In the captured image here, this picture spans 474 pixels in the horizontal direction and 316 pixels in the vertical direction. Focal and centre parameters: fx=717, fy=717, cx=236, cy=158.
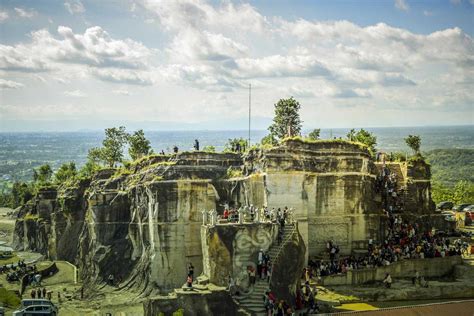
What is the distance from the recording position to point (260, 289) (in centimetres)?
4484

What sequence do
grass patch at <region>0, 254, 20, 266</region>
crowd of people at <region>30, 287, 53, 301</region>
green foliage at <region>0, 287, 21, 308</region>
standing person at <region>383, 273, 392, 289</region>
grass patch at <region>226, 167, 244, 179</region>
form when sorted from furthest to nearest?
grass patch at <region>0, 254, 20, 266</region>
crowd of people at <region>30, 287, 53, 301</region>
grass patch at <region>226, 167, 244, 179</region>
green foliage at <region>0, 287, 21, 308</region>
standing person at <region>383, 273, 392, 289</region>

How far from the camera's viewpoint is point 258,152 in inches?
2292

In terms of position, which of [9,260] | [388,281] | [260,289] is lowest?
[9,260]

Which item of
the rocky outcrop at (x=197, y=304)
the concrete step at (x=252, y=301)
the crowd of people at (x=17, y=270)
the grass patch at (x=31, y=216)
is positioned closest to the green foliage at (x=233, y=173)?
the concrete step at (x=252, y=301)

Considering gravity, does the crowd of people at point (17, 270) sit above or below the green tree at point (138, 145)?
below

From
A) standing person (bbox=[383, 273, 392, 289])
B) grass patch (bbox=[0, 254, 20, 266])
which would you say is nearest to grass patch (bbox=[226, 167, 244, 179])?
standing person (bbox=[383, 273, 392, 289])

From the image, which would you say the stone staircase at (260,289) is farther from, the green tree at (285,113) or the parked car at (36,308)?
the green tree at (285,113)

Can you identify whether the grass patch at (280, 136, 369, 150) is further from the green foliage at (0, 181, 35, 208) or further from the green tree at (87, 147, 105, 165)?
the green foliage at (0, 181, 35, 208)

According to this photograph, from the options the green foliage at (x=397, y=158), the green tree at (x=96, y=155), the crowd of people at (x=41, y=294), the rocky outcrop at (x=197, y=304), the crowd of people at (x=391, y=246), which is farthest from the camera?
the green tree at (x=96, y=155)

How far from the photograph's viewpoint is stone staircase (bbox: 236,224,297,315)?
43250 mm

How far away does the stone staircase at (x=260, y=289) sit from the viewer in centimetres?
4325

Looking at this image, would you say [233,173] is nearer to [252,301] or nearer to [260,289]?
[260,289]

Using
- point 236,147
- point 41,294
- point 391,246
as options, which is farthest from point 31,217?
point 391,246

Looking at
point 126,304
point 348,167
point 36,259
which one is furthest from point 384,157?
point 36,259
